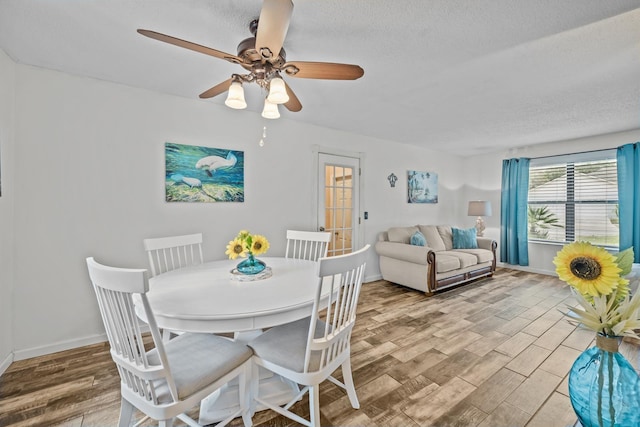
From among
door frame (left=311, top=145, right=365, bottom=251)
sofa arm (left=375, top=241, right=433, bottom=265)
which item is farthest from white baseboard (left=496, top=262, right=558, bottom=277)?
door frame (left=311, top=145, right=365, bottom=251)

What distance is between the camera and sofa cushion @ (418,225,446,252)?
4.59 meters

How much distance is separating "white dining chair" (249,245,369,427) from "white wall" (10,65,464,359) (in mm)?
1773

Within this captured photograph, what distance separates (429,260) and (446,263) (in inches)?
14.3

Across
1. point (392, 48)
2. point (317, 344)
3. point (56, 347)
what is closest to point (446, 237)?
point (392, 48)

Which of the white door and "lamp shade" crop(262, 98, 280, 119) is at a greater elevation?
"lamp shade" crop(262, 98, 280, 119)

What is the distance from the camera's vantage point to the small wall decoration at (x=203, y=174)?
2703 mm

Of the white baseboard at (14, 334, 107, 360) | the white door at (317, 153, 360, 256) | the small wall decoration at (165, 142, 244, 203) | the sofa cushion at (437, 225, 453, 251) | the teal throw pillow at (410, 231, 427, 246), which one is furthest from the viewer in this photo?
the sofa cushion at (437, 225, 453, 251)

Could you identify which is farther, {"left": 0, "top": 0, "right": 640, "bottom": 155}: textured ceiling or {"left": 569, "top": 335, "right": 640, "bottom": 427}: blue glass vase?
{"left": 0, "top": 0, "right": 640, "bottom": 155}: textured ceiling

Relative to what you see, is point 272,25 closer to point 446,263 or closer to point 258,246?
point 258,246

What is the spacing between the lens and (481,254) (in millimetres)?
4395

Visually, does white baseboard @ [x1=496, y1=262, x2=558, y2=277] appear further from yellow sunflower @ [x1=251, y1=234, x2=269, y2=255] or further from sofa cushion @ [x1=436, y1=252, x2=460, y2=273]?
yellow sunflower @ [x1=251, y1=234, x2=269, y2=255]

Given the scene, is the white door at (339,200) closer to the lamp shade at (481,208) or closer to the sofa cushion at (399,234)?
the sofa cushion at (399,234)

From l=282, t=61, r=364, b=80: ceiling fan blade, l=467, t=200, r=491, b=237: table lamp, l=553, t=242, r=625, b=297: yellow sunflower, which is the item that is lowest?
l=553, t=242, r=625, b=297: yellow sunflower

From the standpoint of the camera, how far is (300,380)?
1282 mm
